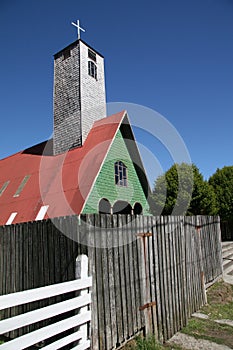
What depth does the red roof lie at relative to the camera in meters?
10.9

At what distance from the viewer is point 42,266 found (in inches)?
182

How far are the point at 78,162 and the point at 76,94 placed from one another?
4486 mm

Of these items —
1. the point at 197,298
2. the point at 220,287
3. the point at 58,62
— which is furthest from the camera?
the point at 58,62

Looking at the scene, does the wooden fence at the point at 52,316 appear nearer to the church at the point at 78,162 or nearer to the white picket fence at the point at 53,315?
the white picket fence at the point at 53,315

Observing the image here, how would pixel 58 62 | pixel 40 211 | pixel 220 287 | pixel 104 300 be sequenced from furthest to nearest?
pixel 58 62 < pixel 40 211 < pixel 220 287 < pixel 104 300

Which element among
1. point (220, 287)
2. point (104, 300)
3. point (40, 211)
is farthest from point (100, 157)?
point (104, 300)

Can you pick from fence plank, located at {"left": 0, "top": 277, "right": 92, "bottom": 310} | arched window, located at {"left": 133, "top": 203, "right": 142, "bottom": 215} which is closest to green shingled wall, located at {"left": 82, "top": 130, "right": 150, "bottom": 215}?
arched window, located at {"left": 133, "top": 203, "right": 142, "bottom": 215}

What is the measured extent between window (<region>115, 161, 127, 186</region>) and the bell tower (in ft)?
7.52

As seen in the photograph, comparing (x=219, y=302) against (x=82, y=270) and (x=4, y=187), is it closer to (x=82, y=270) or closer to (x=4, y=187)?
(x=82, y=270)

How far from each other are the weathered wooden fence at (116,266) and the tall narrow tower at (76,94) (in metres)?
9.54

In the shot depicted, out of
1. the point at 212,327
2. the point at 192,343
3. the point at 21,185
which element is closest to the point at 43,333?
the point at 192,343

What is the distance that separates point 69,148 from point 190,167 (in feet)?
48.5

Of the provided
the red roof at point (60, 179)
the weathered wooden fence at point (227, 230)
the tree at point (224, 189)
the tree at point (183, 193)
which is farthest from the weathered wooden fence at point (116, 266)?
the weathered wooden fence at point (227, 230)

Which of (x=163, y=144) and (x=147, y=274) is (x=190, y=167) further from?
(x=147, y=274)
